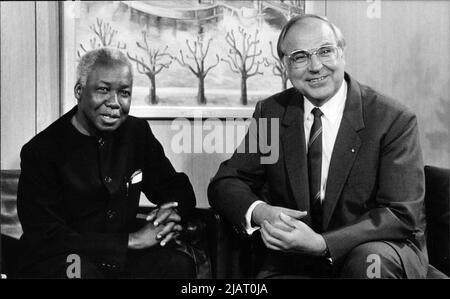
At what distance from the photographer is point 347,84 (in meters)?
1.52

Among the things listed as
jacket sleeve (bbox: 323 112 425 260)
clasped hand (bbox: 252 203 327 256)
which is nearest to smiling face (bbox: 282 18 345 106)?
jacket sleeve (bbox: 323 112 425 260)

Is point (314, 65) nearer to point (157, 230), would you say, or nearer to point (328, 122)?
point (328, 122)

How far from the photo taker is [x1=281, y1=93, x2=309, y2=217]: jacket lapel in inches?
57.1

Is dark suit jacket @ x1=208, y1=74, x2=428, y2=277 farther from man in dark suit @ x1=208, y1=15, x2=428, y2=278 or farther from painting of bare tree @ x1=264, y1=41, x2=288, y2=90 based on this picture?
painting of bare tree @ x1=264, y1=41, x2=288, y2=90

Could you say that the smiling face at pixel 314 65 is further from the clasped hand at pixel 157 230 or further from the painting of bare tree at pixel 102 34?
the painting of bare tree at pixel 102 34

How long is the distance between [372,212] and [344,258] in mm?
151

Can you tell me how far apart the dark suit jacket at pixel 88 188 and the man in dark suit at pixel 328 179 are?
22 centimetres

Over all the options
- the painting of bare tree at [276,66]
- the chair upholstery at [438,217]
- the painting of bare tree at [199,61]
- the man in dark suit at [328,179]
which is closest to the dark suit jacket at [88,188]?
the man in dark suit at [328,179]

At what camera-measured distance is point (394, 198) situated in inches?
53.4

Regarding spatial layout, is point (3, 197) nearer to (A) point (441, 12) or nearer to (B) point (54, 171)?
(B) point (54, 171)

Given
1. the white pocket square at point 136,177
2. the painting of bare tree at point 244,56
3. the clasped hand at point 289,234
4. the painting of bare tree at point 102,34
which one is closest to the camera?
the clasped hand at point 289,234

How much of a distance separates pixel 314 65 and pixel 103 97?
641mm

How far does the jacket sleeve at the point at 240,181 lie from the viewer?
1458mm
